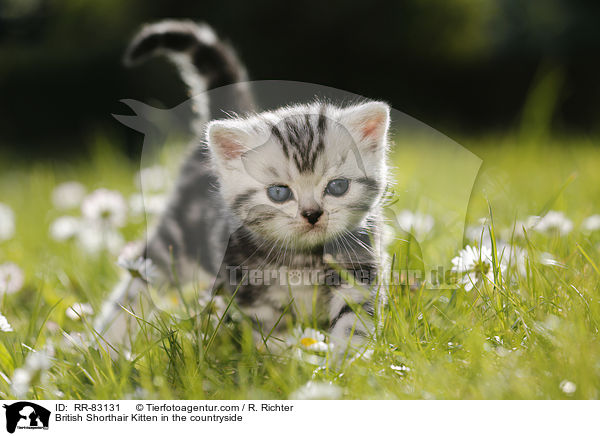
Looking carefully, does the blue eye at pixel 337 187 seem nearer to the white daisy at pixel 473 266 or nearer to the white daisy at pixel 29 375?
the white daisy at pixel 473 266

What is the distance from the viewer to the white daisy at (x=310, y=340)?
98 cm

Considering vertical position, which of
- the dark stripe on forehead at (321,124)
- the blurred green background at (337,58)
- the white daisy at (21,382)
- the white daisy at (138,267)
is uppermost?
the blurred green background at (337,58)

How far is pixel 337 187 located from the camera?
3.29 ft

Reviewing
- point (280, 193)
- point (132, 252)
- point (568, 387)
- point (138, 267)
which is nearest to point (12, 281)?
point (132, 252)

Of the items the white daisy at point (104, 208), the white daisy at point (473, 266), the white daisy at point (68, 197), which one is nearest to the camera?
the white daisy at point (473, 266)

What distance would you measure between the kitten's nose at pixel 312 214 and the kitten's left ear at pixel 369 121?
16 centimetres

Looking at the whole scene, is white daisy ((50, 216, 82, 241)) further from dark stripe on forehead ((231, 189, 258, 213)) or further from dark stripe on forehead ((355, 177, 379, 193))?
dark stripe on forehead ((355, 177, 379, 193))

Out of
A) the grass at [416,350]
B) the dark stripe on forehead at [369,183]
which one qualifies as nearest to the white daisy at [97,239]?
the grass at [416,350]

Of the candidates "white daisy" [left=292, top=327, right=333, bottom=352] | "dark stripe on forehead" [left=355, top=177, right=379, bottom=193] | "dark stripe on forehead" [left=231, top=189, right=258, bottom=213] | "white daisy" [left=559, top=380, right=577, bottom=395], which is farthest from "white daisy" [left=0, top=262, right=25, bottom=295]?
"white daisy" [left=559, top=380, right=577, bottom=395]

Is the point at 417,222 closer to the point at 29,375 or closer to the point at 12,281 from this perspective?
the point at 29,375

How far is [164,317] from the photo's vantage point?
116cm
